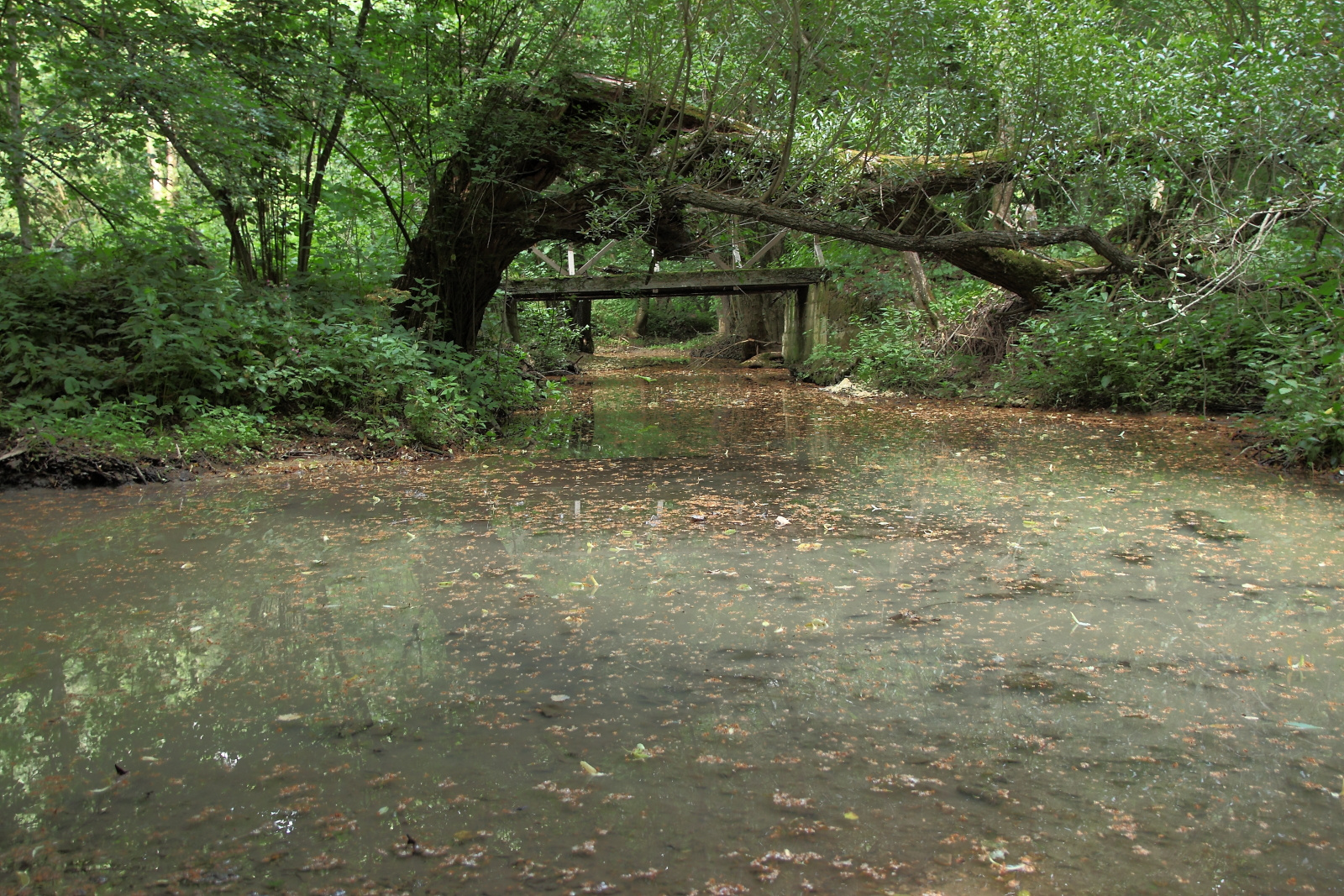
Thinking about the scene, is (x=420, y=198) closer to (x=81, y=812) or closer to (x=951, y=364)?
(x=951, y=364)

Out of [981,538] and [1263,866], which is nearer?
[1263,866]

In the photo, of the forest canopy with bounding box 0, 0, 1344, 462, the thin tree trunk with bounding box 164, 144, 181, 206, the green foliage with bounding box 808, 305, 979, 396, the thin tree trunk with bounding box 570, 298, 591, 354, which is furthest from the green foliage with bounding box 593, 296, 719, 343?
the forest canopy with bounding box 0, 0, 1344, 462

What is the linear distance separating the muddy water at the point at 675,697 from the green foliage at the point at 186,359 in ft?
4.49

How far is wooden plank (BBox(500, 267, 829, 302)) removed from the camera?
15.0 m

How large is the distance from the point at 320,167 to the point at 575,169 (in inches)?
93.7

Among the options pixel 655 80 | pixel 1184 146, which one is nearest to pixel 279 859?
pixel 655 80

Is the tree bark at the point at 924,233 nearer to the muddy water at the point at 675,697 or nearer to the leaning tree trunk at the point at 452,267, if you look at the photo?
the leaning tree trunk at the point at 452,267

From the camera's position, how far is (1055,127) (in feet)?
26.5

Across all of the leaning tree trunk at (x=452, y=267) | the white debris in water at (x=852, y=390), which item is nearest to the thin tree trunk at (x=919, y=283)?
the white debris in water at (x=852, y=390)

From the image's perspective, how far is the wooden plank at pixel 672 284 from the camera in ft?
49.1

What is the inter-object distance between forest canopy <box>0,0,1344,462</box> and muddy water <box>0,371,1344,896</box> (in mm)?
2253

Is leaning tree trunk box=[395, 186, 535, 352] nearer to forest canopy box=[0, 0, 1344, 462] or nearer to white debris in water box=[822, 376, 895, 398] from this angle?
forest canopy box=[0, 0, 1344, 462]

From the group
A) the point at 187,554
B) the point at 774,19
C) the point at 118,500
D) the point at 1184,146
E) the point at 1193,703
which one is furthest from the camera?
the point at 1184,146

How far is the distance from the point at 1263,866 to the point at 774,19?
6993mm
